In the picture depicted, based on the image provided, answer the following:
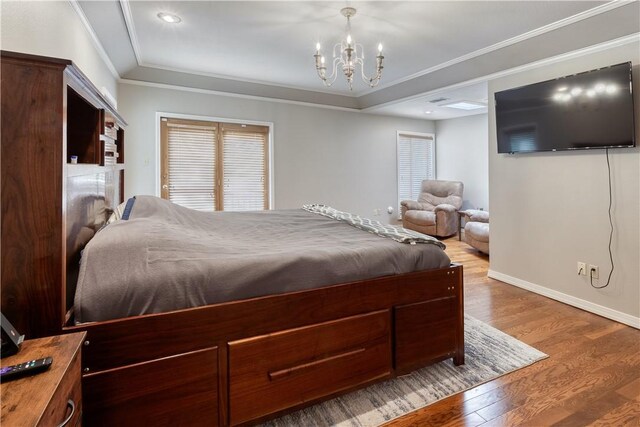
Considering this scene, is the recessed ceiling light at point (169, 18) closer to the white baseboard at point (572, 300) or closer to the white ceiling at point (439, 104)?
the white ceiling at point (439, 104)

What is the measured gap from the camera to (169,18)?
9.63 ft

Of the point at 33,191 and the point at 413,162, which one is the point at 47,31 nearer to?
the point at 33,191

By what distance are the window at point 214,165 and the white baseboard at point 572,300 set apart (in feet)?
11.1

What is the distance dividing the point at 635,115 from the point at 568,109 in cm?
47

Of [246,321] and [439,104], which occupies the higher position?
[439,104]

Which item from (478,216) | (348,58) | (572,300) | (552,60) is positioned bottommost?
(572,300)

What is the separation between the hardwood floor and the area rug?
0.19ft

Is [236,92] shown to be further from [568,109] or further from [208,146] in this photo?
[568,109]

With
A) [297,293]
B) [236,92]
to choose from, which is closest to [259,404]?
[297,293]

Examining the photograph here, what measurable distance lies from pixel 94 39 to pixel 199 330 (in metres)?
3.04

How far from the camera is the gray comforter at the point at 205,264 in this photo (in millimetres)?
1270

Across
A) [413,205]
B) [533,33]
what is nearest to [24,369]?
[533,33]

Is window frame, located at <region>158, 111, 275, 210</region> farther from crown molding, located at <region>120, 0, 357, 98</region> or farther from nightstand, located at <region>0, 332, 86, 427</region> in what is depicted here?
nightstand, located at <region>0, 332, 86, 427</region>

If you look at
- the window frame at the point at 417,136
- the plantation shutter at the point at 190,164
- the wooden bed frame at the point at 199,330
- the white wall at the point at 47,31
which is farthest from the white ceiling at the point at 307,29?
the window frame at the point at 417,136
